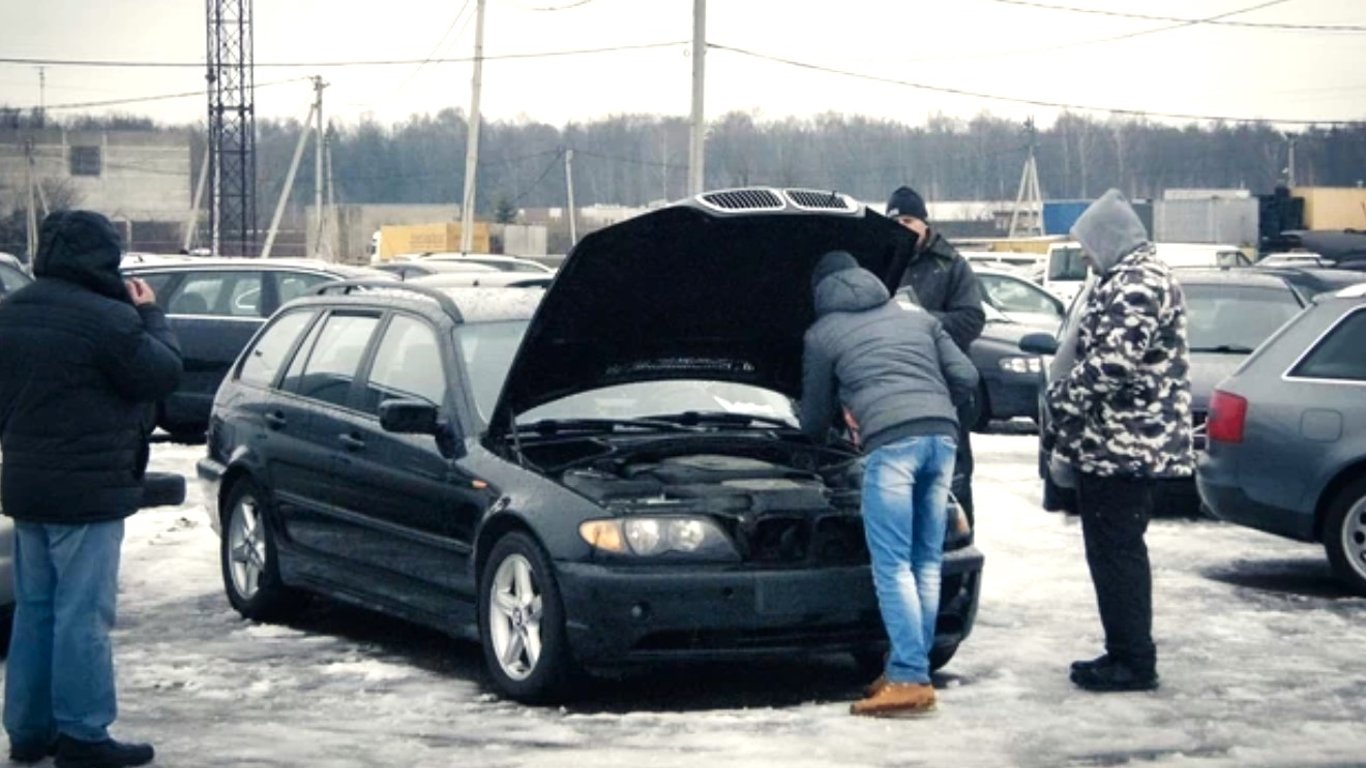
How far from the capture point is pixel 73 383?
Result: 23.5 ft

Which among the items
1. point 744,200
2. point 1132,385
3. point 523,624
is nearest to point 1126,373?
point 1132,385

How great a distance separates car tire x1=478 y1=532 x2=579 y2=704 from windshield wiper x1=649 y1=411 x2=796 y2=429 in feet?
4.12

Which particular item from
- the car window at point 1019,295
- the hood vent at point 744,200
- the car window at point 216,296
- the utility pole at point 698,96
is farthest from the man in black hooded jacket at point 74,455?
the utility pole at point 698,96

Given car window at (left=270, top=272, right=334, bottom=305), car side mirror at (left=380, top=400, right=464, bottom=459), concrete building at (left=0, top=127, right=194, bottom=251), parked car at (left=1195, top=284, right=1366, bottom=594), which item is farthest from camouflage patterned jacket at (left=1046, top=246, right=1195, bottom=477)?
concrete building at (left=0, top=127, right=194, bottom=251)

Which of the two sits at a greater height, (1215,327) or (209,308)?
(1215,327)

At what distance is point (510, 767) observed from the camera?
23.9 ft

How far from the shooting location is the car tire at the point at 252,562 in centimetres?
1043

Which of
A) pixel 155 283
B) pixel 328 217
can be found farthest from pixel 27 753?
pixel 328 217

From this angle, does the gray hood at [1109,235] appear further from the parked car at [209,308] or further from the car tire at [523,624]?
the parked car at [209,308]

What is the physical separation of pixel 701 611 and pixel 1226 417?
4.64m

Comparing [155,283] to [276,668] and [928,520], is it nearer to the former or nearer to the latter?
[276,668]

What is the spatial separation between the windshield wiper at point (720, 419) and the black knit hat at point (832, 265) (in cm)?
103

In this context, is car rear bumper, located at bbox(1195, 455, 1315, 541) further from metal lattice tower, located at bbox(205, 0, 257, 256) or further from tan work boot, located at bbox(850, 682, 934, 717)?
metal lattice tower, located at bbox(205, 0, 257, 256)

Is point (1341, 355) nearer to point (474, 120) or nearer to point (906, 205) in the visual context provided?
point (906, 205)
